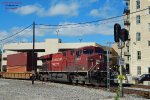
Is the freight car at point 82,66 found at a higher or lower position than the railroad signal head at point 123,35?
lower

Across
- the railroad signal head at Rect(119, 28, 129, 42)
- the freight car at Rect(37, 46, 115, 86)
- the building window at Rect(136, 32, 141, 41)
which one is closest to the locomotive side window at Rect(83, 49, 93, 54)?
the freight car at Rect(37, 46, 115, 86)

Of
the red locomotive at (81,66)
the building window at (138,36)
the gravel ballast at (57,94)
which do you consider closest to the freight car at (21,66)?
the red locomotive at (81,66)

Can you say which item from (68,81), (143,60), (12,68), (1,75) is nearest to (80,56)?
(68,81)

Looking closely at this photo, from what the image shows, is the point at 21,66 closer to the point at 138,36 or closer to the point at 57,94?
the point at 138,36

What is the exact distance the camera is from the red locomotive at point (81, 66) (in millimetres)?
31422

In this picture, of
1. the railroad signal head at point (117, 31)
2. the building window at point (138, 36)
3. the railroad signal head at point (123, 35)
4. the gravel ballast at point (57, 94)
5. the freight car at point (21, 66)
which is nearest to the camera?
the railroad signal head at point (123, 35)

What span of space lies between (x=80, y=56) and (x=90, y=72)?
86.0 inches

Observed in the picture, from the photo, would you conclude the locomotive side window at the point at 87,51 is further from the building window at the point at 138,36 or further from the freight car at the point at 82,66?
the building window at the point at 138,36

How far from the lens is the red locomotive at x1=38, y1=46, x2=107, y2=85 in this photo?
3142 cm

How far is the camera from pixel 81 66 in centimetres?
3306

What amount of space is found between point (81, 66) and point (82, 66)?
21 cm

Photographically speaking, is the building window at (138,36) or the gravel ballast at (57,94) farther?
the building window at (138,36)

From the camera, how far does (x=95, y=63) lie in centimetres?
3145

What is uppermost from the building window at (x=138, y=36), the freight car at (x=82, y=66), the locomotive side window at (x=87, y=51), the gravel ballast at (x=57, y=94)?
the building window at (x=138, y=36)
